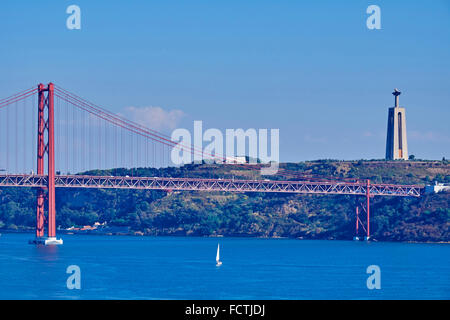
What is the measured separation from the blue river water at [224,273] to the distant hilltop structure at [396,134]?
150 feet

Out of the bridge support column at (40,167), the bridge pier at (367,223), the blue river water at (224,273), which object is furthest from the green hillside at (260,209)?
the bridge support column at (40,167)

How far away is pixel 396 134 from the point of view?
145 m

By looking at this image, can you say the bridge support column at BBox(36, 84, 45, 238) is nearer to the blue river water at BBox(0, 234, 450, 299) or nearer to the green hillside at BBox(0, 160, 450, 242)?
the blue river water at BBox(0, 234, 450, 299)

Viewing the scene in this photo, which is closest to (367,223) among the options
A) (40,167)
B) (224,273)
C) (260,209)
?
(260,209)

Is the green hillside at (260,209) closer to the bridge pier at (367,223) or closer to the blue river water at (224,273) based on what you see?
the bridge pier at (367,223)

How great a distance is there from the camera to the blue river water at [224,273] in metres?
57.8

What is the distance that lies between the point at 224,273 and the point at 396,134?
8049 centimetres

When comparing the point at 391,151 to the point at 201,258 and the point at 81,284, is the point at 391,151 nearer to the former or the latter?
the point at 201,258

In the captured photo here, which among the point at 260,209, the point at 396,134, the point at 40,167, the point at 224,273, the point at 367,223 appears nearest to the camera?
the point at 224,273

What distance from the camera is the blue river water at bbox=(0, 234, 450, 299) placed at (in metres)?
57.8

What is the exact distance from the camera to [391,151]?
484 feet

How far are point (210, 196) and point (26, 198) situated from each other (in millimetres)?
36962

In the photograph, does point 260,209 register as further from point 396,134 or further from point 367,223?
point 367,223
